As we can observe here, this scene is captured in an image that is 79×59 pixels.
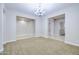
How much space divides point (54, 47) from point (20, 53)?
67 centimetres

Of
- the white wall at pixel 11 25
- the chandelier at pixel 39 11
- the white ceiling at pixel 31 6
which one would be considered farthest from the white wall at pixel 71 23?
the white wall at pixel 11 25

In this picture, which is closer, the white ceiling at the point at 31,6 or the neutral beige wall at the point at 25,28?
the white ceiling at the point at 31,6

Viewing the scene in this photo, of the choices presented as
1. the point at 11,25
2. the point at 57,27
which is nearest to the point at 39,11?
the point at 57,27

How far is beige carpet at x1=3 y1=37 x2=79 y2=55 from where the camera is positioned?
1475mm

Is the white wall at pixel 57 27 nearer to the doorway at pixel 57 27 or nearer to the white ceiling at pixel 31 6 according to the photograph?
the doorway at pixel 57 27

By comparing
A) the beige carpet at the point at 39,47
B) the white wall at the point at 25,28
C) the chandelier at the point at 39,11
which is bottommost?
the beige carpet at the point at 39,47

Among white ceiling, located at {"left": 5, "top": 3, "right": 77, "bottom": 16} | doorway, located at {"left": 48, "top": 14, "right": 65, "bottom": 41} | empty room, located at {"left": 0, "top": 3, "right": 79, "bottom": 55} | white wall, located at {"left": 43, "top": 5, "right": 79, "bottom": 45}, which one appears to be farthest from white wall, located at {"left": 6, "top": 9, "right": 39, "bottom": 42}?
white wall, located at {"left": 43, "top": 5, "right": 79, "bottom": 45}

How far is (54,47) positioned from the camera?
5.15ft

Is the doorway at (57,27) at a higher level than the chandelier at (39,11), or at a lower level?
lower

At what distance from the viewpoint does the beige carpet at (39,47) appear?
4.84 feet

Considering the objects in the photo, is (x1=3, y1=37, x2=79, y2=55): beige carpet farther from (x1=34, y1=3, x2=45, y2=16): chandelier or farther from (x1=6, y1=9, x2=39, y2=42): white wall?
(x1=34, y1=3, x2=45, y2=16): chandelier

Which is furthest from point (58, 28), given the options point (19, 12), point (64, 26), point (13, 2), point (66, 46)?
point (13, 2)

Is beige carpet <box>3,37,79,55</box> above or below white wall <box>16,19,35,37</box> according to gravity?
below

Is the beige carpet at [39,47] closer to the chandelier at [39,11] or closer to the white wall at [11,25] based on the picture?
the white wall at [11,25]
